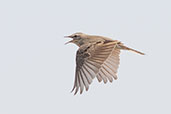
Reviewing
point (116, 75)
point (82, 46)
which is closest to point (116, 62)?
point (116, 75)

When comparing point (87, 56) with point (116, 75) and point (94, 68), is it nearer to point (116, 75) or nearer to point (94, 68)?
point (94, 68)

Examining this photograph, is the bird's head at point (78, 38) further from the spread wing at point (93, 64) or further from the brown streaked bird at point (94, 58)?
the spread wing at point (93, 64)

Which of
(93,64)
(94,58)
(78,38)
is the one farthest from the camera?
(78,38)

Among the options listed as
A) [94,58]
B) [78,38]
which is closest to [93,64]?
[94,58]

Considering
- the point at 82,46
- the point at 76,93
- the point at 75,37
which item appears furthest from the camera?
the point at 75,37

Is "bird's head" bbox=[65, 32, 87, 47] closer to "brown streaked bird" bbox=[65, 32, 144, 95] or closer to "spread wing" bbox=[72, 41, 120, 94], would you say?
"brown streaked bird" bbox=[65, 32, 144, 95]

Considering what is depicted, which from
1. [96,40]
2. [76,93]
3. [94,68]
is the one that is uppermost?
[96,40]

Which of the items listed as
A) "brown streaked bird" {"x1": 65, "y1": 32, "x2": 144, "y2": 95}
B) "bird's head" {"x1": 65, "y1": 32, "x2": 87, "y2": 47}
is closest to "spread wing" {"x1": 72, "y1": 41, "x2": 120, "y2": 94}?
"brown streaked bird" {"x1": 65, "y1": 32, "x2": 144, "y2": 95}

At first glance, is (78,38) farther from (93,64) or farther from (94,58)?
(93,64)
